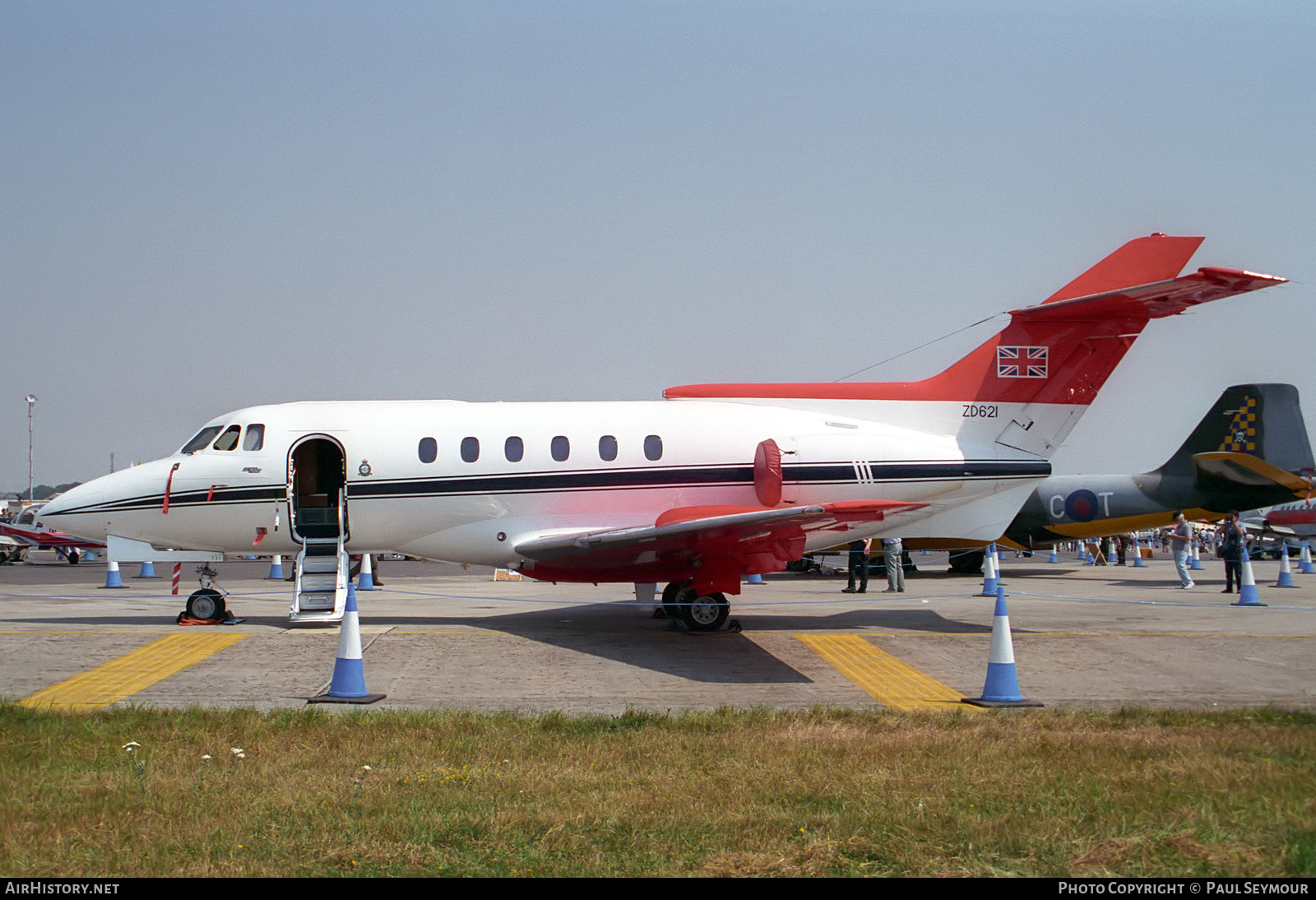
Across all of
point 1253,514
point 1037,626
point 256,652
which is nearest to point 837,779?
point 256,652

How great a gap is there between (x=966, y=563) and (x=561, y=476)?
63.1 ft

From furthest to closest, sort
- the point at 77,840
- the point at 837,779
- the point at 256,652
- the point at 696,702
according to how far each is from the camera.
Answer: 1. the point at 256,652
2. the point at 696,702
3. the point at 837,779
4. the point at 77,840

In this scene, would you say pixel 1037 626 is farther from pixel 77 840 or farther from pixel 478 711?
pixel 77 840

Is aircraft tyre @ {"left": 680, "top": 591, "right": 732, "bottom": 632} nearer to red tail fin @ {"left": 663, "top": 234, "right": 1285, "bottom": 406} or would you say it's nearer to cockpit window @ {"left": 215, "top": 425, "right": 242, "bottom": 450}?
red tail fin @ {"left": 663, "top": 234, "right": 1285, "bottom": 406}

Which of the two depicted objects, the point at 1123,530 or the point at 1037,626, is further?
the point at 1123,530

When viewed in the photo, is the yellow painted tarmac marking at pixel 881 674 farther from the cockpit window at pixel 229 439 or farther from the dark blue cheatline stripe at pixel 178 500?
the cockpit window at pixel 229 439

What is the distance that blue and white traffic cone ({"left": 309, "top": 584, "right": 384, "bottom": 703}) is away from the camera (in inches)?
375

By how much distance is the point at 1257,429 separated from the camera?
29047 mm

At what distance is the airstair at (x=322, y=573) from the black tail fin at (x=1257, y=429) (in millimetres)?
22926

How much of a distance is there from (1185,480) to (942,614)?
Result: 48.0 feet

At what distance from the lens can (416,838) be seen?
17.6 feet

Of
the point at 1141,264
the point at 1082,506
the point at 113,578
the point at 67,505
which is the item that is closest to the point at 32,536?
the point at 113,578

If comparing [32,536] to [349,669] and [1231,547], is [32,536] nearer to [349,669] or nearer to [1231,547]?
[349,669]

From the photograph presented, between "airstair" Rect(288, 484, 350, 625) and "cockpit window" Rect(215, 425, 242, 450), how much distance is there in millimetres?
1369
